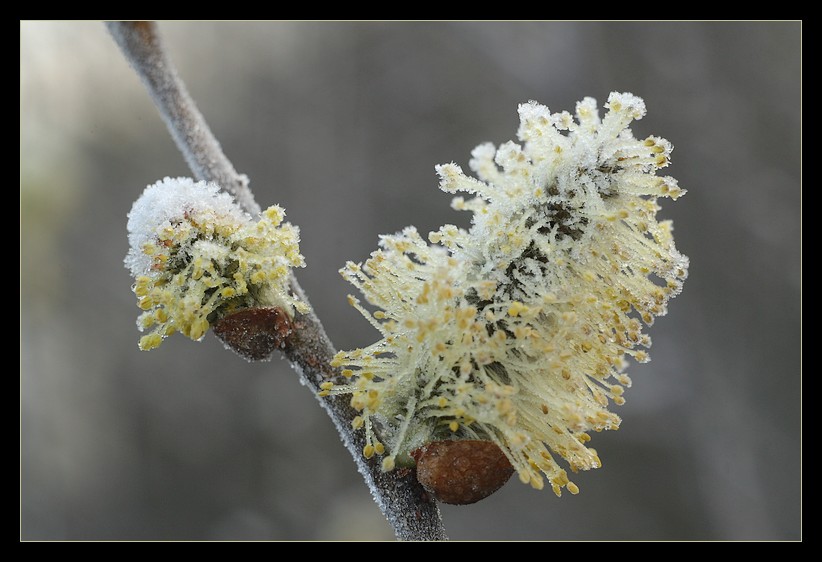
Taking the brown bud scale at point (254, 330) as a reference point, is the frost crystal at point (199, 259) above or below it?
above

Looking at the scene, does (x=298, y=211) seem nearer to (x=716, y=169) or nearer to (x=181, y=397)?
(x=181, y=397)

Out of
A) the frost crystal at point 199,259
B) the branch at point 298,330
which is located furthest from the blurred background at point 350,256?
the frost crystal at point 199,259

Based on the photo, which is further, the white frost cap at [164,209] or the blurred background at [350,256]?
the blurred background at [350,256]

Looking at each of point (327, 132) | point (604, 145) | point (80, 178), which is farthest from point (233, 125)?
point (604, 145)

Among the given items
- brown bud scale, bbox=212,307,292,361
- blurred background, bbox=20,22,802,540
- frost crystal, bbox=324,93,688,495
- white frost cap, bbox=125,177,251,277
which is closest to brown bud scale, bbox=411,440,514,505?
frost crystal, bbox=324,93,688,495

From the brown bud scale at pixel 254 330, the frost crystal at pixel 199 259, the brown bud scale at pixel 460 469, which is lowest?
the brown bud scale at pixel 460 469

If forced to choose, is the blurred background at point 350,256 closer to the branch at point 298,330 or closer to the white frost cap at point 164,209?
the branch at point 298,330
